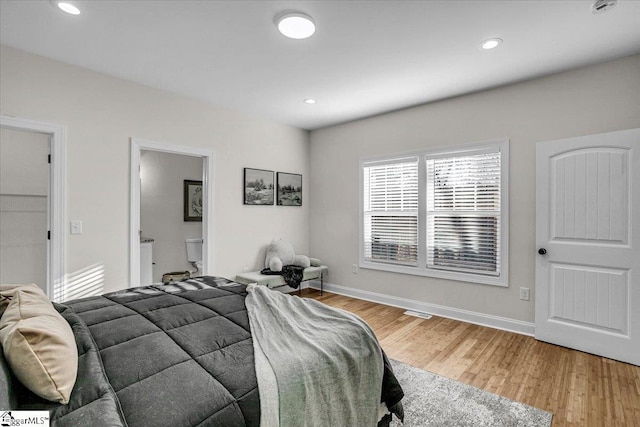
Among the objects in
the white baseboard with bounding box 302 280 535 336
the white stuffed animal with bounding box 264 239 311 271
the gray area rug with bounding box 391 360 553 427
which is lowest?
the gray area rug with bounding box 391 360 553 427

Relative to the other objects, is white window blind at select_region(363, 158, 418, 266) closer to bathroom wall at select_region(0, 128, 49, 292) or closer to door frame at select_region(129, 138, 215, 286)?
door frame at select_region(129, 138, 215, 286)

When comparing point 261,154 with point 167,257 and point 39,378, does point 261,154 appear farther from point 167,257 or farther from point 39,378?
point 39,378

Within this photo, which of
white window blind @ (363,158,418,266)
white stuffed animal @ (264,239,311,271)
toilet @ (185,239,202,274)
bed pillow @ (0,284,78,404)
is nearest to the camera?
bed pillow @ (0,284,78,404)

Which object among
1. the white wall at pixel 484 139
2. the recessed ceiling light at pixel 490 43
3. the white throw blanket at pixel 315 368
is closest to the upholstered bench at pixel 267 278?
the white wall at pixel 484 139

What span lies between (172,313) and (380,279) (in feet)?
10.3

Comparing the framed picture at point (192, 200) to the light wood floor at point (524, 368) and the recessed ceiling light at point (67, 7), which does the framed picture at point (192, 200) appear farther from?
the light wood floor at point (524, 368)

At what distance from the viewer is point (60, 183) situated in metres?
2.88

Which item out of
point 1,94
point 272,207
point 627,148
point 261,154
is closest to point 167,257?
point 272,207

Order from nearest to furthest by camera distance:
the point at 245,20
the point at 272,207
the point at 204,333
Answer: the point at 204,333
the point at 245,20
the point at 272,207

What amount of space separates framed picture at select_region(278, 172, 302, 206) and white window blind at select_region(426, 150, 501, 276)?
2.08 meters

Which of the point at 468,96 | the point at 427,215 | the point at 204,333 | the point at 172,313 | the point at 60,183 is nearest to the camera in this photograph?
the point at 204,333

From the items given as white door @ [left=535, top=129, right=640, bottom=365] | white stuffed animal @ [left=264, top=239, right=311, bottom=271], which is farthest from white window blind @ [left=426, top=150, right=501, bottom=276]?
white stuffed animal @ [left=264, top=239, right=311, bottom=271]

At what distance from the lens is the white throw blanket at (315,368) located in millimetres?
1214

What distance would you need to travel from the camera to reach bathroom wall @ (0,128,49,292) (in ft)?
11.7
